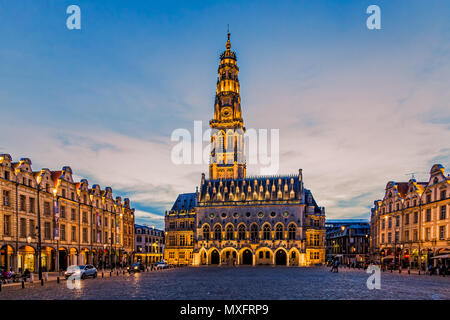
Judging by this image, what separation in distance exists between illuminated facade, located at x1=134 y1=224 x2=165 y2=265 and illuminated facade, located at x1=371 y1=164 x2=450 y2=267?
2422 inches

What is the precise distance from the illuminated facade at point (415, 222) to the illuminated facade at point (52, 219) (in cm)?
4468

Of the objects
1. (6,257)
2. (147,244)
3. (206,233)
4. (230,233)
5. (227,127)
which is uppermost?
(227,127)

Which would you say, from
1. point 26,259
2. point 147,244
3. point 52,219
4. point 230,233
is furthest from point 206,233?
point 26,259

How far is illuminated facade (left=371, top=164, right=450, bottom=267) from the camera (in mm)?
52938

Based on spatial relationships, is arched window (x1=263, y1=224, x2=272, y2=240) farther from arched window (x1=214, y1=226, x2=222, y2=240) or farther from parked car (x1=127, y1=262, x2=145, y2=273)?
parked car (x1=127, y1=262, x2=145, y2=273)

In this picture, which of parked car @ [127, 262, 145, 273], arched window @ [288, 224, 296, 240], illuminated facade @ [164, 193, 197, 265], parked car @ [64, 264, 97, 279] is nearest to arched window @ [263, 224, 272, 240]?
arched window @ [288, 224, 296, 240]

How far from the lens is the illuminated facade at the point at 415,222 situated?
52938 mm

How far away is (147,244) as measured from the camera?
113750 millimetres

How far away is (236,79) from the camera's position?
120812 mm

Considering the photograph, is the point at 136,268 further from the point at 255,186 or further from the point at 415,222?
the point at 415,222

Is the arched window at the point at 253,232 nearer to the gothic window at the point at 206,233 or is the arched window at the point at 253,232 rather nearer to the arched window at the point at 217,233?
the arched window at the point at 217,233

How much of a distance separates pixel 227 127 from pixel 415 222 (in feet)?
208

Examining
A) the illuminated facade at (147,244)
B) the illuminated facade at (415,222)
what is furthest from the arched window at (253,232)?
the illuminated facade at (147,244)
